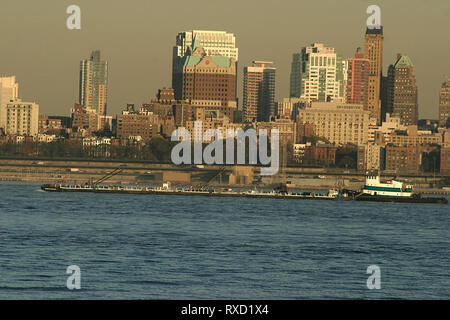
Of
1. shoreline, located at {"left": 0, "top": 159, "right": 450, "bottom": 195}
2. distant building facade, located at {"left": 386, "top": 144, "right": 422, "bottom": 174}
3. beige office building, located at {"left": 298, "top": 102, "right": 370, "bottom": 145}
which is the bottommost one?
shoreline, located at {"left": 0, "top": 159, "right": 450, "bottom": 195}

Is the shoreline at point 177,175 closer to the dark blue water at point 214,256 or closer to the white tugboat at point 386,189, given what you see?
the white tugboat at point 386,189

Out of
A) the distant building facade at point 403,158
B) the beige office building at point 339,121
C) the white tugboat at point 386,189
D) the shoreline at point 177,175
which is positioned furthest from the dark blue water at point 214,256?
the beige office building at point 339,121

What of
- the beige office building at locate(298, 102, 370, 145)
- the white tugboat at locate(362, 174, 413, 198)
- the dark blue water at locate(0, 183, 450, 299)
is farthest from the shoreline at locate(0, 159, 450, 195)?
the dark blue water at locate(0, 183, 450, 299)

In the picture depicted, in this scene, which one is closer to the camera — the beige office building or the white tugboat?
the white tugboat

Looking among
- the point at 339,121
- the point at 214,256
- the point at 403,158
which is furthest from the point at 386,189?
the point at 339,121

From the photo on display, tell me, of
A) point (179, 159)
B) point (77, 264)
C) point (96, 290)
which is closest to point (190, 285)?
point (96, 290)

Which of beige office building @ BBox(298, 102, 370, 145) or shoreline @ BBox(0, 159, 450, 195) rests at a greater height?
beige office building @ BBox(298, 102, 370, 145)

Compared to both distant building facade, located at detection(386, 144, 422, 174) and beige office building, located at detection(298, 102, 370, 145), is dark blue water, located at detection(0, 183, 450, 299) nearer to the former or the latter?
distant building facade, located at detection(386, 144, 422, 174)

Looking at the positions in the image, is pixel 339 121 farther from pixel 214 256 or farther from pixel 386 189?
pixel 214 256
